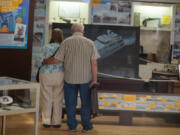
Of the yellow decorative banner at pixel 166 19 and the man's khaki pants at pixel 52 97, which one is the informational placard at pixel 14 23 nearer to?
the man's khaki pants at pixel 52 97

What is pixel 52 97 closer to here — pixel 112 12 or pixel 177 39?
pixel 112 12

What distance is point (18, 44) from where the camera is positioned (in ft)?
15.0

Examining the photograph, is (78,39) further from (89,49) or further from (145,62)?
(145,62)

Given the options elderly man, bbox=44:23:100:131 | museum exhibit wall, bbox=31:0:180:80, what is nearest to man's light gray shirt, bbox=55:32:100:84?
elderly man, bbox=44:23:100:131

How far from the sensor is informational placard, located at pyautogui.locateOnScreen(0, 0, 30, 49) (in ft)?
14.8

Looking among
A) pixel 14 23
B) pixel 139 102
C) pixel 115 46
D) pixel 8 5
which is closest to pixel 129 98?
pixel 139 102

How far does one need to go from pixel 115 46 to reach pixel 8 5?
1.61 metres

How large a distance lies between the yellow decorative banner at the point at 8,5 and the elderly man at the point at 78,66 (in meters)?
1.01

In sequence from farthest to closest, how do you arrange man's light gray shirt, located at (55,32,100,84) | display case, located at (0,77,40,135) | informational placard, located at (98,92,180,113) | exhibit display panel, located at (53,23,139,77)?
exhibit display panel, located at (53,23,139,77)
informational placard, located at (98,92,180,113)
man's light gray shirt, located at (55,32,100,84)
display case, located at (0,77,40,135)

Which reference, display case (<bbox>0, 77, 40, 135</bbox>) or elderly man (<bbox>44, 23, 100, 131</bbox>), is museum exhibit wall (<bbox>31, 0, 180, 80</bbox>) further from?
display case (<bbox>0, 77, 40, 135</bbox>)

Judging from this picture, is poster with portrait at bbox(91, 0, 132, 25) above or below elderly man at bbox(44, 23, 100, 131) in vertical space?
above

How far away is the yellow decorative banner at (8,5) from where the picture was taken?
14.6 ft

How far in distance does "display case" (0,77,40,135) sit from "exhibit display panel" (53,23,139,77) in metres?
1.87

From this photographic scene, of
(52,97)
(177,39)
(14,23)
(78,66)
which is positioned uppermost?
(14,23)
